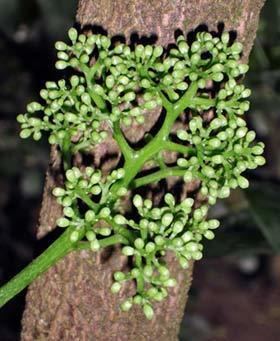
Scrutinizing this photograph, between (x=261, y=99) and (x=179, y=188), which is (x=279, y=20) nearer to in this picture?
(x=261, y=99)

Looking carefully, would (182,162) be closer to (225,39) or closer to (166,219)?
(166,219)

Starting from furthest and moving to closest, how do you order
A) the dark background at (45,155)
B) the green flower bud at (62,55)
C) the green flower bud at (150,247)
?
the dark background at (45,155)
the green flower bud at (62,55)
the green flower bud at (150,247)

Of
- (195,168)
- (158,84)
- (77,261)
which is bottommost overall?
(77,261)

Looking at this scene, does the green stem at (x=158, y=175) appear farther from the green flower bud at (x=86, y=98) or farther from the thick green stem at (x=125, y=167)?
the green flower bud at (x=86, y=98)

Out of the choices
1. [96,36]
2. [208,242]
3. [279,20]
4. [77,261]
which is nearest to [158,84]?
[96,36]

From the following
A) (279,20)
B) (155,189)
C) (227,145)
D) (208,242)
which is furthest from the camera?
(279,20)

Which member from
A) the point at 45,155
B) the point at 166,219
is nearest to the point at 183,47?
the point at 166,219

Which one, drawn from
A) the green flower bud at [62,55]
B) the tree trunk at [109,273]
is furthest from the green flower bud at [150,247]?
the green flower bud at [62,55]
